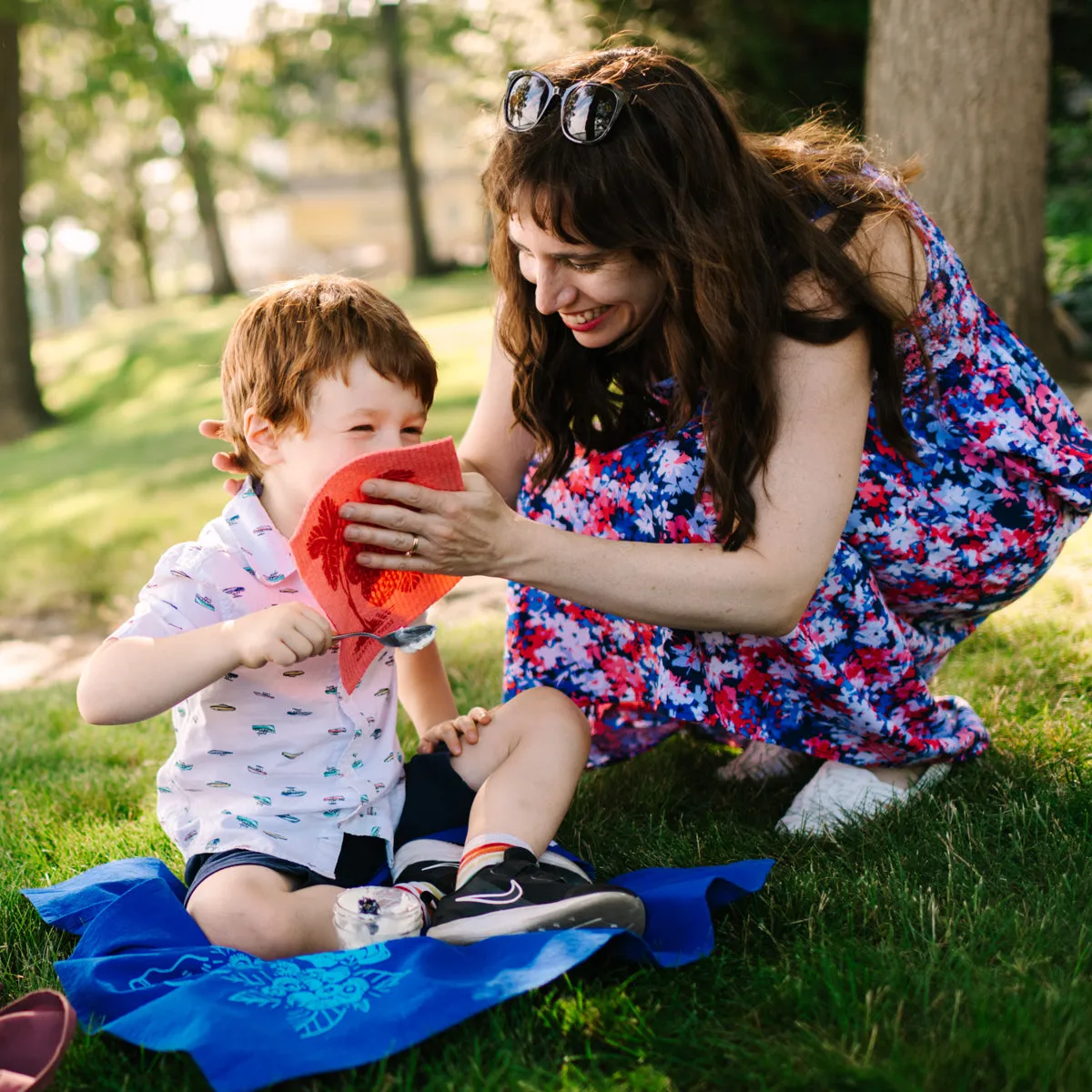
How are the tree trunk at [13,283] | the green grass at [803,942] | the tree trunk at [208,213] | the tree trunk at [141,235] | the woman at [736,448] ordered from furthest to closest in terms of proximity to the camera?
the tree trunk at [141,235] < the tree trunk at [208,213] < the tree trunk at [13,283] < the woman at [736,448] < the green grass at [803,942]

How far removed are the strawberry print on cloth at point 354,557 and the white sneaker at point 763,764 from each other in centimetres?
83

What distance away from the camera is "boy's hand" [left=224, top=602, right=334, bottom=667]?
5.21ft

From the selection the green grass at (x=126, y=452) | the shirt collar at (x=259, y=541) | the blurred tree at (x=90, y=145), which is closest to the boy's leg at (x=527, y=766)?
the shirt collar at (x=259, y=541)

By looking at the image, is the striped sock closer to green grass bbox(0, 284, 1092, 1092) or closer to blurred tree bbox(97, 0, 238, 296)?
green grass bbox(0, 284, 1092, 1092)

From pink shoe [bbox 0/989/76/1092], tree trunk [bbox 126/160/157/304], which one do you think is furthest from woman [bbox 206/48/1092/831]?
tree trunk [bbox 126/160/157/304]

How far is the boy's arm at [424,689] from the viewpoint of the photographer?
2.20 m

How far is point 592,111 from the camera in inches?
67.9

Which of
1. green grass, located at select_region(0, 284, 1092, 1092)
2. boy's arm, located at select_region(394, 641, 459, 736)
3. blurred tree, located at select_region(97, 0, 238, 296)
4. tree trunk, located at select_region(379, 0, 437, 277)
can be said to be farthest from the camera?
tree trunk, located at select_region(379, 0, 437, 277)

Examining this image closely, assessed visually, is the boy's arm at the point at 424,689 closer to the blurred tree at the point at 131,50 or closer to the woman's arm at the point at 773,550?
the woman's arm at the point at 773,550

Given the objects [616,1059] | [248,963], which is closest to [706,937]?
[616,1059]

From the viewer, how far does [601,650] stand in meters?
2.26

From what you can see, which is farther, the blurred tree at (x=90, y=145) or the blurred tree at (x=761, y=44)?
the blurred tree at (x=90, y=145)

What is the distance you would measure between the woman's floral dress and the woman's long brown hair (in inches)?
4.0

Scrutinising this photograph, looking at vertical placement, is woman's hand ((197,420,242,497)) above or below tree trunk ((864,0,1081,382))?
below
